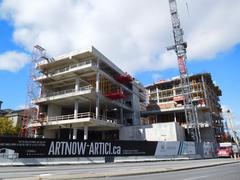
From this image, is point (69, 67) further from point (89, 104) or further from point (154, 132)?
point (154, 132)

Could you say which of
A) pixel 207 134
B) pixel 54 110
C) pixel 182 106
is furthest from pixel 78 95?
pixel 207 134

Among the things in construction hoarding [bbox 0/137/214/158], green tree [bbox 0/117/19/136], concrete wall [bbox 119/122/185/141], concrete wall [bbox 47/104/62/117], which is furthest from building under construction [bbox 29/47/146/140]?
construction hoarding [bbox 0/137/214/158]

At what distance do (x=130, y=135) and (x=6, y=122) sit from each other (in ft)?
80.5

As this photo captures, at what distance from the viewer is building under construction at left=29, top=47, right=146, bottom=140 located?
4297 centimetres

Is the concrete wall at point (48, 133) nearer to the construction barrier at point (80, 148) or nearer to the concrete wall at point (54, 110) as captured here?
the concrete wall at point (54, 110)

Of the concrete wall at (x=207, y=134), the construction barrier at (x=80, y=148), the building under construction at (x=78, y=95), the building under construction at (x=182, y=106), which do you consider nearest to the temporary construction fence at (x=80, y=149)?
the construction barrier at (x=80, y=148)

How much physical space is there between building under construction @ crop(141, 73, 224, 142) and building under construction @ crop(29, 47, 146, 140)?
1835 centimetres

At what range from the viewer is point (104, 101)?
47.3 metres

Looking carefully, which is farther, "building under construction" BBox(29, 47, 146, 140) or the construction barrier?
"building under construction" BBox(29, 47, 146, 140)

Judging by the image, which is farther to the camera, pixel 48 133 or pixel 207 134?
pixel 207 134

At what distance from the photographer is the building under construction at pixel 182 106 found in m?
66.2

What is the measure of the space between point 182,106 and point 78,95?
3611 cm

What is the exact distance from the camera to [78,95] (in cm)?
4228

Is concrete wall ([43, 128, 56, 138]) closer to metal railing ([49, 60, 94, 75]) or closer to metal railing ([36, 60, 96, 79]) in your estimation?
metal railing ([36, 60, 96, 79])
